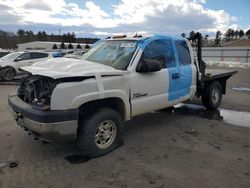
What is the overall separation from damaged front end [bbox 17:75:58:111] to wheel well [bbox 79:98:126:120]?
0.56m

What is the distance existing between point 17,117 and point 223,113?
17.8 feet

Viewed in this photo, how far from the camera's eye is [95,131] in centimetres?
430

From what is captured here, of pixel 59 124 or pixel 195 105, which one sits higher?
pixel 59 124

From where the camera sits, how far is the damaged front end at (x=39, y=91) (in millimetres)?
3914

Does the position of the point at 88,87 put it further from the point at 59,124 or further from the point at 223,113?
the point at 223,113

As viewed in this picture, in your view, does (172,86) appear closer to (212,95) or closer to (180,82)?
(180,82)

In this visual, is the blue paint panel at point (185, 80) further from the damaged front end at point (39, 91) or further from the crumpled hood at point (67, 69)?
the damaged front end at point (39, 91)

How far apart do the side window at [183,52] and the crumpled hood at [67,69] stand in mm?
1960

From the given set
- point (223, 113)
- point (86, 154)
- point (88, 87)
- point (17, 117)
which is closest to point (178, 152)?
point (86, 154)

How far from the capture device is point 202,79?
700 centimetres

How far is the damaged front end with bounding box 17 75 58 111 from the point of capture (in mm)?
3914

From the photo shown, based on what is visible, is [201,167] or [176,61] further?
[176,61]

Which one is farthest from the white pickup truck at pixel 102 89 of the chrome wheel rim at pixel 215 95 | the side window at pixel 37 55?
the side window at pixel 37 55

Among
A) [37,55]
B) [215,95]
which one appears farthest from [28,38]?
[215,95]
